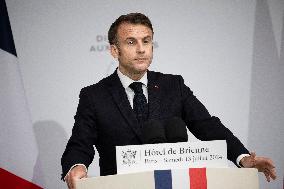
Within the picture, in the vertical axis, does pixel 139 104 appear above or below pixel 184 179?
above

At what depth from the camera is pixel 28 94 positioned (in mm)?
2348

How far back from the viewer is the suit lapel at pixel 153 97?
148cm

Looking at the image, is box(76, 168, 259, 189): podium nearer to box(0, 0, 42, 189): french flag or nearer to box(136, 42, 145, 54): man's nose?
box(136, 42, 145, 54): man's nose

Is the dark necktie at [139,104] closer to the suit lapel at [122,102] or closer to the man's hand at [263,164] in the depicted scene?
the suit lapel at [122,102]

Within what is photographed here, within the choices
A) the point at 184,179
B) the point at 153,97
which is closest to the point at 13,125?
the point at 153,97

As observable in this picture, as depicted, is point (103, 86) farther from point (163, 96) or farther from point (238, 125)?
point (238, 125)

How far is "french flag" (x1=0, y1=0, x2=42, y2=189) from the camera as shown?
231 centimetres

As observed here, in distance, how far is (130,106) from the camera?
1497 mm

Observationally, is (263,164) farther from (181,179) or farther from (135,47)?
(135,47)

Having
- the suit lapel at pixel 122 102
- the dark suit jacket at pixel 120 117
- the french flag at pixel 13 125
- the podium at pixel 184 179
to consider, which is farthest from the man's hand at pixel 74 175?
the french flag at pixel 13 125

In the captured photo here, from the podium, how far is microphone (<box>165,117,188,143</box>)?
0.37 ft

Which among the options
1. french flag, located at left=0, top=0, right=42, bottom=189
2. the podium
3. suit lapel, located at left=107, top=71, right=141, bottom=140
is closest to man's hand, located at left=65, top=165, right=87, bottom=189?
the podium

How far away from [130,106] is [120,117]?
0.21 ft

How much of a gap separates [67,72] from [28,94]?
30 cm
